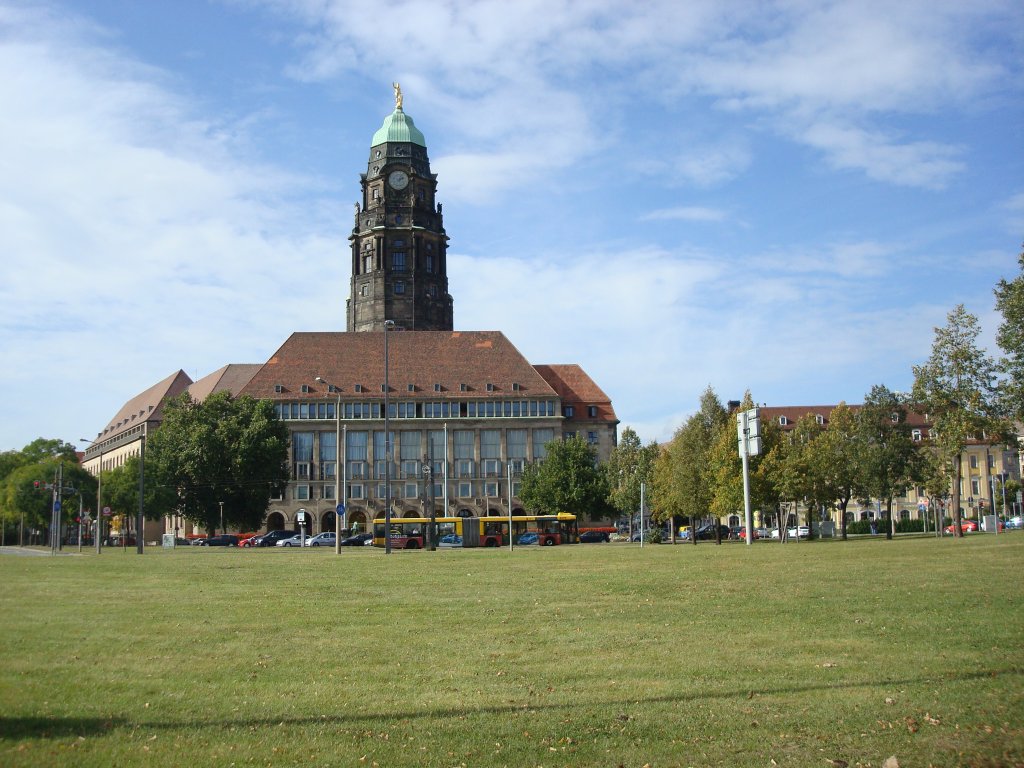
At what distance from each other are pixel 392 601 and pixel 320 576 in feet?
26.1

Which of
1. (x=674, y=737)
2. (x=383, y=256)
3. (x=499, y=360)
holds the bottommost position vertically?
(x=674, y=737)

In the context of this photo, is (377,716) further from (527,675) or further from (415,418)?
(415,418)

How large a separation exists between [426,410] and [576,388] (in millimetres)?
20573

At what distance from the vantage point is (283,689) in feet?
41.3

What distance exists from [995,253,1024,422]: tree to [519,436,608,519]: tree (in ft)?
185

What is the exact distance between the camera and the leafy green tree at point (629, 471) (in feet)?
303

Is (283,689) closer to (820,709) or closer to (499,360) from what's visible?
(820,709)

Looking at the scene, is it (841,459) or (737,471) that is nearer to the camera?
(737,471)

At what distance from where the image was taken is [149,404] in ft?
509

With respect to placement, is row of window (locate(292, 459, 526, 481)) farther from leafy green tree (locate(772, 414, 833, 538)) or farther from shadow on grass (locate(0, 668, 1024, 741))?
shadow on grass (locate(0, 668, 1024, 741))

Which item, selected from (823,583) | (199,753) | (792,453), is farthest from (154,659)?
(792,453)

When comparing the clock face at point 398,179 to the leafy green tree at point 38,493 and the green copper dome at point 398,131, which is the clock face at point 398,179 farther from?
the leafy green tree at point 38,493

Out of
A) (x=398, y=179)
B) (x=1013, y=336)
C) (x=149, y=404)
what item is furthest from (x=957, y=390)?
(x=149, y=404)

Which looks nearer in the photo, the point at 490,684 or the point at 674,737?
the point at 674,737
